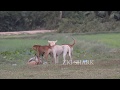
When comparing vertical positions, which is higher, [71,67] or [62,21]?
[62,21]

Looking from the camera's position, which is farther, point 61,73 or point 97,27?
point 97,27

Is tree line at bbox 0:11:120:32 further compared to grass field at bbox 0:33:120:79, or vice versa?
tree line at bbox 0:11:120:32

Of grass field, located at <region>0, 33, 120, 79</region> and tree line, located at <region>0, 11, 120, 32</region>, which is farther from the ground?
tree line, located at <region>0, 11, 120, 32</region>

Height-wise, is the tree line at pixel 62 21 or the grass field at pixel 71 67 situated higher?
the tree line at pixel 62 21

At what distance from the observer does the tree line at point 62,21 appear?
31031 mm

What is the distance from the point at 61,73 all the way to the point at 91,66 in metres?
1.83

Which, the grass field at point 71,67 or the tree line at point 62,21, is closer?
the grass field at point 71,67

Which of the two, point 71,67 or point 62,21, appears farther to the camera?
point 62,21

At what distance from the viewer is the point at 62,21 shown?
32.4 m

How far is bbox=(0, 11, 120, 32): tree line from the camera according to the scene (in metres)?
31.0
